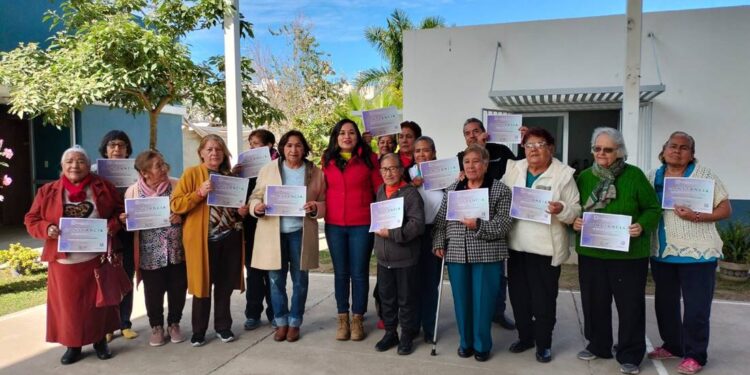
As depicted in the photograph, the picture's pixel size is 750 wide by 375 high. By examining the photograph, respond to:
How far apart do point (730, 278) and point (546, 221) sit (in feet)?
14.4

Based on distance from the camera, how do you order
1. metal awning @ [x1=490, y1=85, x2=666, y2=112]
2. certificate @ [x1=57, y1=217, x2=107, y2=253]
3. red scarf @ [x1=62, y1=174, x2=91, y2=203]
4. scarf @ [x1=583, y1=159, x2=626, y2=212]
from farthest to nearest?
metal awning @ [x1=490, y1=85, x2=666, y2=112] → red scarf @ [x1=62, y1=174, x2=91, y2=203] → certificate @ [x1=57, y1=217, x2=107, y2=253] → scarf @ [x1=583, y1=159, x2=626, y2=212]

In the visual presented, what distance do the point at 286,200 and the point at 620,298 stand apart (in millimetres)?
2554

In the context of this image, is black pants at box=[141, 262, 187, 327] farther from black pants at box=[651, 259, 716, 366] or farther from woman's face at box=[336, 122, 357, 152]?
black pants at box=[651, 259, 716, 366]

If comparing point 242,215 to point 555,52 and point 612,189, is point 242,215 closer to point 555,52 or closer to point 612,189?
point 612,189

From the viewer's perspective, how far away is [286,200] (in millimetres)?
4207

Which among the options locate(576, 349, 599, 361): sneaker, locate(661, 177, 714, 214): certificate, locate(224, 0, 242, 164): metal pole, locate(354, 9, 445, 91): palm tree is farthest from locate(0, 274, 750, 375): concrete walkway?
locate(354, 9, 445, 91): palm tree

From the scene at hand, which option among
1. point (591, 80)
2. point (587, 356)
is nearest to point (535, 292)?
point (587, 356)

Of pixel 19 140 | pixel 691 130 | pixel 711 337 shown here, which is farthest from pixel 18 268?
pixel 691 130

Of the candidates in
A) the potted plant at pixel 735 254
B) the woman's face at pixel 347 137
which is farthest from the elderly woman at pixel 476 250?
the potted plant at pixel 735 254

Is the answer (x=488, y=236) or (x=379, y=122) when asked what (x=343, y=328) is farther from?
(x=379, y=122)

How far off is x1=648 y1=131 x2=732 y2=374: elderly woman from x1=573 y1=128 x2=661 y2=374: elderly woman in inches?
7.2

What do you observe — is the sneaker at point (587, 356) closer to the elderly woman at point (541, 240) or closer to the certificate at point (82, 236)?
the elderly woman at point (541, 240)

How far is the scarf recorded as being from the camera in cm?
354

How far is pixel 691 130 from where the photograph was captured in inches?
329
